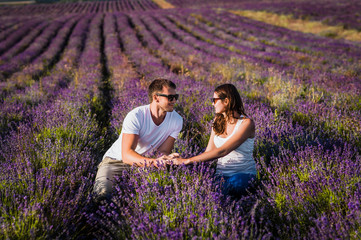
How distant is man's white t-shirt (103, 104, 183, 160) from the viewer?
2.49 metres

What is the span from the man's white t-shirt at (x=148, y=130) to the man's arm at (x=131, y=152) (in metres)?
0.11

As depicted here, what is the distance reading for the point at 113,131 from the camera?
3.63m

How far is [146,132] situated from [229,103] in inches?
35.8

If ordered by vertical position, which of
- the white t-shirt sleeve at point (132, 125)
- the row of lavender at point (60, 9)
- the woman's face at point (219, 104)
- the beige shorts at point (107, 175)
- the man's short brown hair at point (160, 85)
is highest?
the row of lavender at point (60, 9)

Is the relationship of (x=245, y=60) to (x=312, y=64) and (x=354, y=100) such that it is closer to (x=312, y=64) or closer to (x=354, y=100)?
(x=312, y=64)

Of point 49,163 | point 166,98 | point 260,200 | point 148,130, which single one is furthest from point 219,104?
point 49,163

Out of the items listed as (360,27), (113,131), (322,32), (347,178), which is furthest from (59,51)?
(360,27)

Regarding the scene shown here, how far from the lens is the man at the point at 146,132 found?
7.76 feet

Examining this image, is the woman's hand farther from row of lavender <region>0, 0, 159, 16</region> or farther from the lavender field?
row of lavender <region>0, 0, 159, 16</region>

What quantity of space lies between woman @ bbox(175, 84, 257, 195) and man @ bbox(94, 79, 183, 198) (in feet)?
1.58

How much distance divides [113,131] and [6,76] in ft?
21.3

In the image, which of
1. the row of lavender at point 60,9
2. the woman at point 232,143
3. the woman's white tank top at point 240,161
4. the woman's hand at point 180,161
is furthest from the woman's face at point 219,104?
the row of lavender at point 60,9

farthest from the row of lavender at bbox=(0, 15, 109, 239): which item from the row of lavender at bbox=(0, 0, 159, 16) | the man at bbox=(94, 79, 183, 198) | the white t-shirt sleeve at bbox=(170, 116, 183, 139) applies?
the row of lavender at bbox=(0, 0, 159, 16)

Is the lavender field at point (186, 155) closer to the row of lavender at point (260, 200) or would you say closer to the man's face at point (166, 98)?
the row of lavender at point (260, 200)
